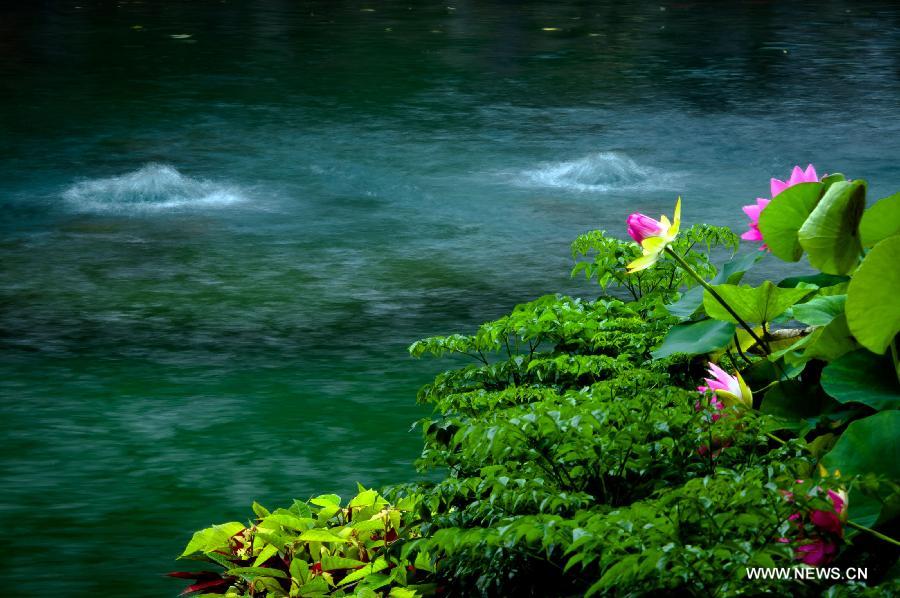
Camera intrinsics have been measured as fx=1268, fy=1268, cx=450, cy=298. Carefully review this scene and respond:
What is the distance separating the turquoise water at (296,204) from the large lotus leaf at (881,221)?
1.82 meters

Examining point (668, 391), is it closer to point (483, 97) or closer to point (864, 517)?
point (864, 517)

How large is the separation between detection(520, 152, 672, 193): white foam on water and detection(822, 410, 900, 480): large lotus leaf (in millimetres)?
5583

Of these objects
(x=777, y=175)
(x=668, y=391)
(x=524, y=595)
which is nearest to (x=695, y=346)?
(x=668, y=391)

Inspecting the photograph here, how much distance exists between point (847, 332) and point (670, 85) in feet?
29.8

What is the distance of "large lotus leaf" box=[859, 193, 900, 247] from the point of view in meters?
2.77

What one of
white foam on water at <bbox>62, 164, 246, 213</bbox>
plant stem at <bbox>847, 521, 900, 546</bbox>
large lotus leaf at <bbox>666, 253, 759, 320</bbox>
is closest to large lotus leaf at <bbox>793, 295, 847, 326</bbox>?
large lotus leaf at <bbox>666, 253, 759, 320</bbox>

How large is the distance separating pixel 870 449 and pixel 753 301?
0.65m

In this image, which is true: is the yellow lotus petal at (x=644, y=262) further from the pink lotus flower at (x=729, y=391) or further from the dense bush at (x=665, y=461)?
the pink lotus flower at (x=729, y=391)

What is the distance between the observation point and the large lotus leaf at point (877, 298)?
97.3 inches

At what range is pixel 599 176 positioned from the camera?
8148 mm

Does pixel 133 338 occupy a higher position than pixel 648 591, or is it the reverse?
pixel 648 591

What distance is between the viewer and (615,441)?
238cm

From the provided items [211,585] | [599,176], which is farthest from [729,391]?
[599,176]

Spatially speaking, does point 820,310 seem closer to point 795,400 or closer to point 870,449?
point 795,400
